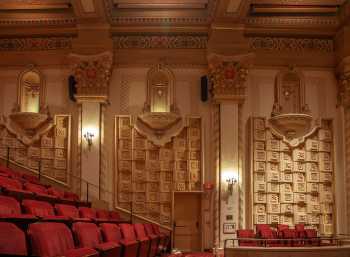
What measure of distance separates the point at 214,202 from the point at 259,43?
350cm

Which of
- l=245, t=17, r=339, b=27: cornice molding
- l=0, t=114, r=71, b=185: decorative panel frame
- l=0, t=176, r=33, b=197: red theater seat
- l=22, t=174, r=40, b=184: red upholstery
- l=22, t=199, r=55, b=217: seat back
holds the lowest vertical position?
l=22, t=199, r=55, b=217: seat back

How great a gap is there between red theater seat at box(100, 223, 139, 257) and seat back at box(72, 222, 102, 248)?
0.18 m

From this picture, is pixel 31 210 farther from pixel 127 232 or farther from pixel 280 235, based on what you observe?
pixel 280 235

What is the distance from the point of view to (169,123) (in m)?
10.8

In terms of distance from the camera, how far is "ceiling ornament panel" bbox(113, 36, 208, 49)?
436 inches

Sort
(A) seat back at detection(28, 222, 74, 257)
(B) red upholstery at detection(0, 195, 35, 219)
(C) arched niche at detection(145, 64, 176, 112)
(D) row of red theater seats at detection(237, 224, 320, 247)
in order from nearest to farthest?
1. (A) seat back at detection(28, 222, 74, 257)
2. (B) red upholstery at detection(0, 195, 35, 219)
3. (D) row of red theater seats at detection(237, 224, 320, 247)
4. (C) arched niche at detection(145, 64, 176, 112)

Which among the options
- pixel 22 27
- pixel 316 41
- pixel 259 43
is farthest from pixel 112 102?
pixel 316 41

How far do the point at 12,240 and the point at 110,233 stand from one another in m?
2.04

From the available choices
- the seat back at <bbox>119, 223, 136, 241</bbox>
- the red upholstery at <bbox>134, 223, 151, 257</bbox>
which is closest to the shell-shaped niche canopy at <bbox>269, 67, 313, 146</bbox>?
the red upholstery at <bbox>134, 223, 151, 257</bbox>

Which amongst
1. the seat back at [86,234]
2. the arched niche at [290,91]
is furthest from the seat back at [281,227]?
the seat back at [86,234]

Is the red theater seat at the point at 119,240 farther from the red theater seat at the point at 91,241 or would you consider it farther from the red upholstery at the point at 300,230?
the red upholstery at the point at 300,230

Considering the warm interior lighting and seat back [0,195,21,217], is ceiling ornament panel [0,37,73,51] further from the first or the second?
seat back [0,195,21,217]

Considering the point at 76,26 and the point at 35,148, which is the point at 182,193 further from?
the point at 76,26

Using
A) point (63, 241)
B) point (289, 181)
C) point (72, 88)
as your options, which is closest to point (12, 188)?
point (63, 241)
